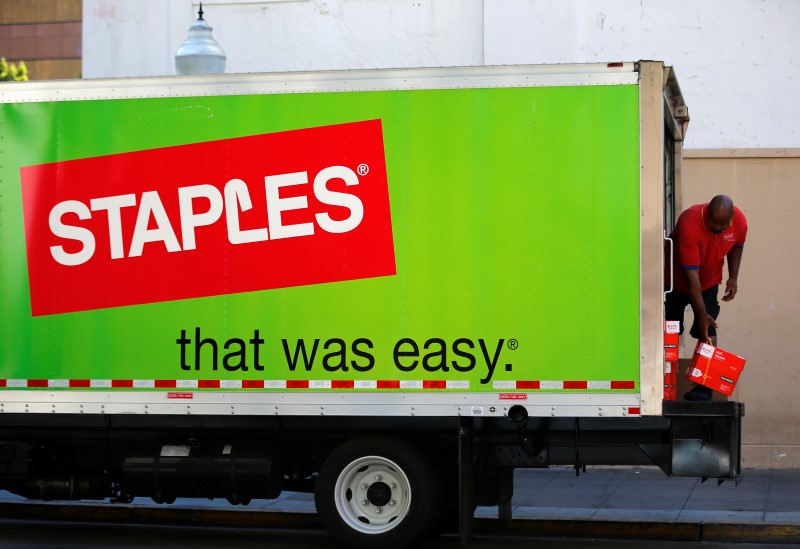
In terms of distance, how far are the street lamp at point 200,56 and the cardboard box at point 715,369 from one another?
277 inches

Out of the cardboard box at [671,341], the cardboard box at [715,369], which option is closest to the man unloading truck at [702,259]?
the cardboard box at [715,369]

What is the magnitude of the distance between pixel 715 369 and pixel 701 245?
3.45 ft

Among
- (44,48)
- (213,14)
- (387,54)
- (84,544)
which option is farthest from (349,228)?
(44,48)

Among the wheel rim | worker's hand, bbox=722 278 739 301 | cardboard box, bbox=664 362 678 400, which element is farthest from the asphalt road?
worker's hand, bbox=722 278 739 301

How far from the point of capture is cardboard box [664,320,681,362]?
845 centimetres

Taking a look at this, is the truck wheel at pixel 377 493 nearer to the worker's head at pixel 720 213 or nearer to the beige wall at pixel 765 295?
the worker's head at pixel 720 213

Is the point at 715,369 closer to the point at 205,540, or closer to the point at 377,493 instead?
the point at 377,493

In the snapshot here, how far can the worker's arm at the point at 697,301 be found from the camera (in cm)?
885

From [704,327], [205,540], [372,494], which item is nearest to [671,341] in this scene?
[704,327]

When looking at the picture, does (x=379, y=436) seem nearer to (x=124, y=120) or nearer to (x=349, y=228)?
(x=349, y=228)

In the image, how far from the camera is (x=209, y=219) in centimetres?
883

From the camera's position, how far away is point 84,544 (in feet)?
31.4

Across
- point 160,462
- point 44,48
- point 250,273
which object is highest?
point 44,48

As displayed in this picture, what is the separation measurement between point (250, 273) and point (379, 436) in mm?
1552
